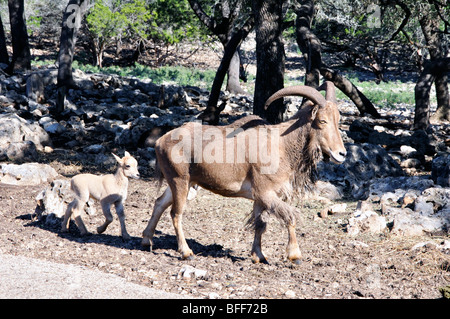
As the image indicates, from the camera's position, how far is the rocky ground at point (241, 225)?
573 centimetres

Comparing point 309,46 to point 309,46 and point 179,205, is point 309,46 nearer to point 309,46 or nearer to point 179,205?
point 309,46

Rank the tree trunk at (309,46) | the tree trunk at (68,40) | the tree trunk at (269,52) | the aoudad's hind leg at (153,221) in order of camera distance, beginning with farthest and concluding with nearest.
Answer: the tree trunk at (68,40)
the tree trunk at (309,46)
the tree trunk at (269,52)
the aoudad's hind leg at (153,221)

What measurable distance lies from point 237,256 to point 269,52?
19.2ft

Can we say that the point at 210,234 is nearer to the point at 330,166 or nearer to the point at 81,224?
the point at 81,224

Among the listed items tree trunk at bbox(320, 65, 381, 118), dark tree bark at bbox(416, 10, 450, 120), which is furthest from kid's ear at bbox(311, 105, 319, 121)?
dark tree bark at bbox(416, 10, 450, 120)

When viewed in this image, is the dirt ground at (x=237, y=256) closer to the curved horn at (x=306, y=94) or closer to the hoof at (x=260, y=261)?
the hoof at (x=260, y=261)

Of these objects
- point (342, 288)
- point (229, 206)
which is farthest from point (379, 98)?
point (342, 288)

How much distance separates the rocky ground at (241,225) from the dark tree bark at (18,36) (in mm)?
7338

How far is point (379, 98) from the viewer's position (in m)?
23.9

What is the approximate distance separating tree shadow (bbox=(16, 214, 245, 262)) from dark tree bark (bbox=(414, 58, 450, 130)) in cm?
1067

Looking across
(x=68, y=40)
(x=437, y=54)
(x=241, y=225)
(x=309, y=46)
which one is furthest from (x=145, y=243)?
(x=437, y=54)

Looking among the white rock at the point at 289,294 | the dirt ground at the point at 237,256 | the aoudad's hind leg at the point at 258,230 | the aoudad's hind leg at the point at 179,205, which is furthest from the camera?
the aoudad's hind leg at the point at 179,205

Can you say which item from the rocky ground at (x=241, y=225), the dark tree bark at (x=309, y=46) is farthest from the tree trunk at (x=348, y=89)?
the rocky ground at (x=241, y=225)

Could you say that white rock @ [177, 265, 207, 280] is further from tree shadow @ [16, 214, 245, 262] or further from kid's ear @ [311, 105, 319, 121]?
kid's ear @ [311, 105, 319, 121]
